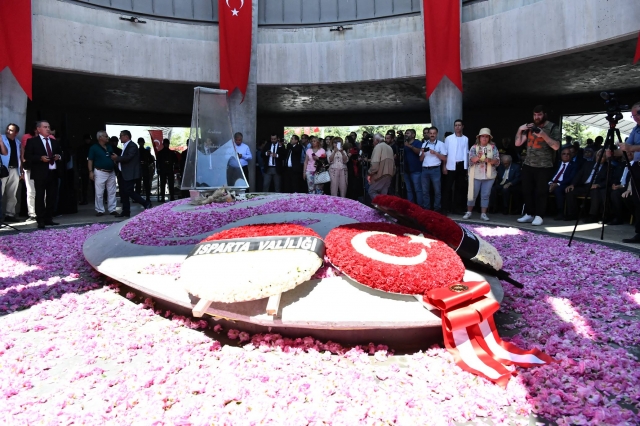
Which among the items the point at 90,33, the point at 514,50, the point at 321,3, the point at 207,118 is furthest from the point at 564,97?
the point at 90,33

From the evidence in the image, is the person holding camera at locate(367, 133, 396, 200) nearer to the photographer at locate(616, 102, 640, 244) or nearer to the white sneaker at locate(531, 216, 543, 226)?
the white sneaker at locate(531, 216, 543, 226)

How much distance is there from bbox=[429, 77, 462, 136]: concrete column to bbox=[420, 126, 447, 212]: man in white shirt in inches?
71.6

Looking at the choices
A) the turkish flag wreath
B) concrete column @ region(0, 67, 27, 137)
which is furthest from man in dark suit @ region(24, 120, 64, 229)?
the turkish flag wreath

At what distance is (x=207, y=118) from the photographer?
6285 mm

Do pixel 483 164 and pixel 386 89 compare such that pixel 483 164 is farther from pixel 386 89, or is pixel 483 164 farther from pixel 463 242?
pixel 386 89

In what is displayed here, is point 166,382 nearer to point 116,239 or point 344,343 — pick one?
point 344,343

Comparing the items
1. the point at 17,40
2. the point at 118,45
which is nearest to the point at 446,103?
the point at 118,45

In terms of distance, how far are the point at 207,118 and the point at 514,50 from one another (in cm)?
608

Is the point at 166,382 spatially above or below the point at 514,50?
below

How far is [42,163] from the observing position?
6.54m

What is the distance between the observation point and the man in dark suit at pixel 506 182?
8.64 m

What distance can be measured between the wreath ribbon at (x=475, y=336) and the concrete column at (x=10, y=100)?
9056 mm

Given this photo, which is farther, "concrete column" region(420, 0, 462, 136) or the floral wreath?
"concrete column" region(420, 0, 462, 136)

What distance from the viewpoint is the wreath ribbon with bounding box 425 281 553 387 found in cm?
220
